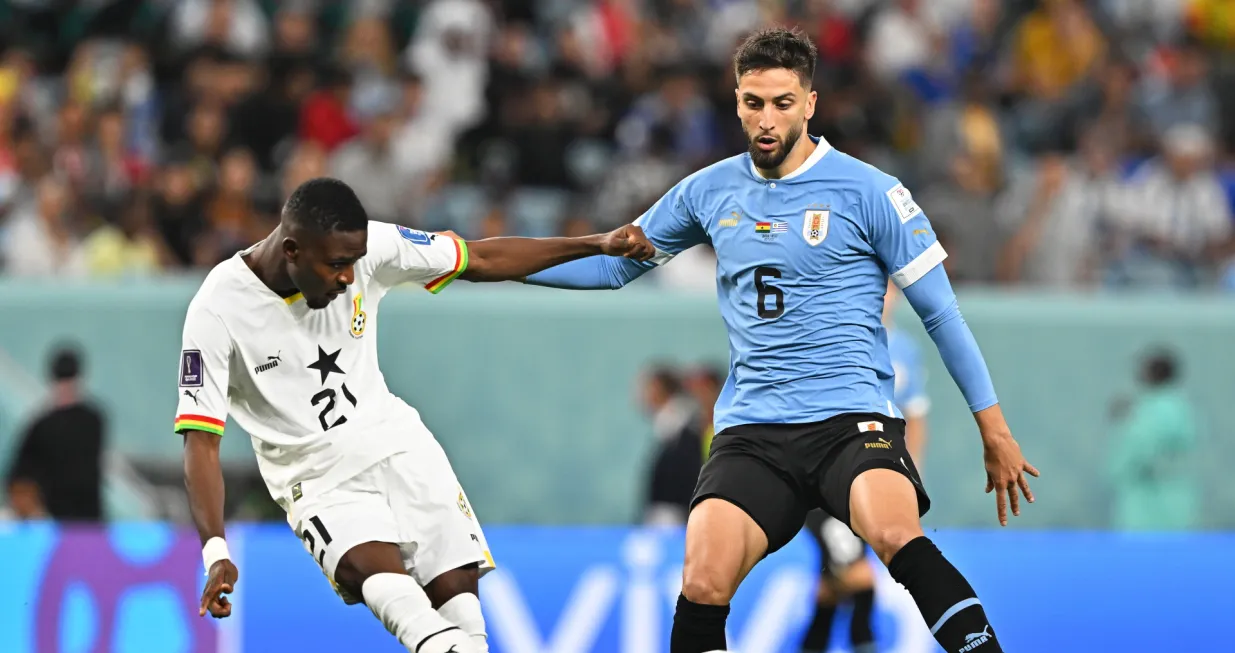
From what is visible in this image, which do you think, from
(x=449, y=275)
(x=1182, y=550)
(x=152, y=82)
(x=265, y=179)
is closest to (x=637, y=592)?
(x=1182, y=550)

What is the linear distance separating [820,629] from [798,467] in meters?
2.92

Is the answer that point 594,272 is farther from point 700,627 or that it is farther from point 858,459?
point 700,627

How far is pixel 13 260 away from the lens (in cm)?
1374

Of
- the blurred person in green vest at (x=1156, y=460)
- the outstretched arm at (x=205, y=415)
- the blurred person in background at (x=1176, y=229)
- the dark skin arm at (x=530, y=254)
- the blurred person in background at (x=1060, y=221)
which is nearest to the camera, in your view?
the outstretched arm at (x=205, y=415)

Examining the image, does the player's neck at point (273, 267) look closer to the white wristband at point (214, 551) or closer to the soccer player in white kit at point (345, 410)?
the soccer player in white kit at point (345, 410)

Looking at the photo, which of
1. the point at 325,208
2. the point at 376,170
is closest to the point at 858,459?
the point at 325,208

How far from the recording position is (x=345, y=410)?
662cm

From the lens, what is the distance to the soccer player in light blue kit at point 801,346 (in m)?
6.16

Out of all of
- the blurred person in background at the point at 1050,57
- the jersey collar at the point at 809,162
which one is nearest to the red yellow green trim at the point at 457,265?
the jersey collar at the point at 809,162

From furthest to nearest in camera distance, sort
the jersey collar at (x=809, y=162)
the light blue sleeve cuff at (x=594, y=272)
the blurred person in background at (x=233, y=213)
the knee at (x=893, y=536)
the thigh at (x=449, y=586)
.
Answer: the blurred person in background at (x=233, y=213) → the light blue sleeve cuff at (x=594, y=272) → the thigh at (x=449, y=586) → the jersey collar at (x=809, y=162) → the knee at (x=893, y=536)

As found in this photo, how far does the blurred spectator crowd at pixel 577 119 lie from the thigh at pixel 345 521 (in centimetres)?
695

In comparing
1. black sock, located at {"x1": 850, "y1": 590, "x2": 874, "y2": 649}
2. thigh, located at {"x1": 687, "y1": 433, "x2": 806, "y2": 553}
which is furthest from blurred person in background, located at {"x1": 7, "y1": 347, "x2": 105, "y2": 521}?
thigh, located at {"x1": 687, "y1": 433, "x2": 806, "y2": 553}

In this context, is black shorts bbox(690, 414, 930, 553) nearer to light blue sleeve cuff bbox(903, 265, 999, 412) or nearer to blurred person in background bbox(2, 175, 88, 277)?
light blue sleeve cuff bbox(903, 265, 999, 412)

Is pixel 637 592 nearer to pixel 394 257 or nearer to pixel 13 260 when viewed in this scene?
pixel 394 257
